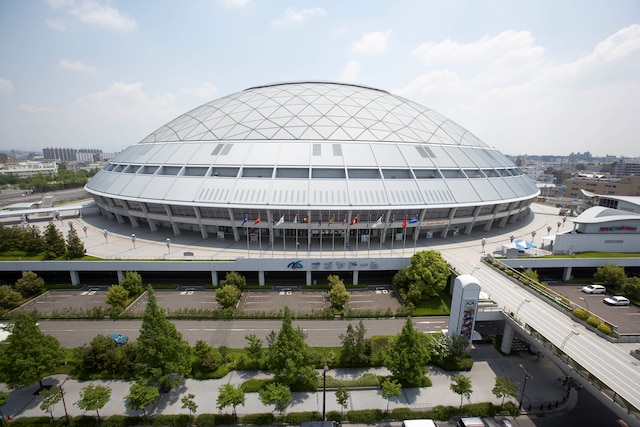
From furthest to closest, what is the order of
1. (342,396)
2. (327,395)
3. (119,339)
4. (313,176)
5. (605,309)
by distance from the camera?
(313,176)
(605,309)
(119,339)
(327,395)
(342,396)

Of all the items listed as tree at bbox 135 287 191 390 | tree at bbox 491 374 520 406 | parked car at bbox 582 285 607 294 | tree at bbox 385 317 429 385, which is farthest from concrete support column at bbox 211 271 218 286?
parked car at bbox 582 285 607 294

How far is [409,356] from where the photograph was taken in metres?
17.7

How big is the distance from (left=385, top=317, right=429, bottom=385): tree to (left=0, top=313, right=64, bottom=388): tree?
68.6ft

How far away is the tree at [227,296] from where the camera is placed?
25.9 meters

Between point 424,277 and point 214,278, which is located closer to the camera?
point 424,277

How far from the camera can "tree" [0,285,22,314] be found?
86.9 feet

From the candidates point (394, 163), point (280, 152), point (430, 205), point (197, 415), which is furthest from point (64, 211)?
point (430, 205)

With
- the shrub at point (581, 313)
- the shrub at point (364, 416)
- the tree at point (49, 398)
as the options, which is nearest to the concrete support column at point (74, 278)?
the tree at point (49, 398)

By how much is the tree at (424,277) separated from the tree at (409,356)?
984 centimetres

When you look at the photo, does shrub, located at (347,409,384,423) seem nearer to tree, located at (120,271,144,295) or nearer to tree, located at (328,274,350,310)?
tree, located at (328,274,350,310)

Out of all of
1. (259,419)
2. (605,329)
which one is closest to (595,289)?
(605,329)

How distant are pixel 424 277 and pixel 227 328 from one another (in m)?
18.4

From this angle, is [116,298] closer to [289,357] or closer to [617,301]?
[289,357]

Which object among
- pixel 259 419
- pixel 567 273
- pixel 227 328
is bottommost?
pixel 259 419
